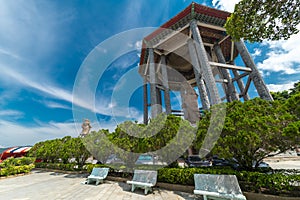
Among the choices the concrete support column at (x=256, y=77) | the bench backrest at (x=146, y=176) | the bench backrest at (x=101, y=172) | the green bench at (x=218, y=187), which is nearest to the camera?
the green bench at (x=218, y=187)

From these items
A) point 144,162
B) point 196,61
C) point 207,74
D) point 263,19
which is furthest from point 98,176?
point 196,61

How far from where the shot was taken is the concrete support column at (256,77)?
1308cm

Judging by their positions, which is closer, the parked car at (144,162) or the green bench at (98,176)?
the green bench at (98,176)

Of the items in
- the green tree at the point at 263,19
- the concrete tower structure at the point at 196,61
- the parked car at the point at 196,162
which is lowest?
the parked car at the point at 196,162

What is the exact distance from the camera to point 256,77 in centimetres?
1427

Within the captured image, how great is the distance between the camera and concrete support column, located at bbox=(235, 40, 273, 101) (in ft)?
42.9

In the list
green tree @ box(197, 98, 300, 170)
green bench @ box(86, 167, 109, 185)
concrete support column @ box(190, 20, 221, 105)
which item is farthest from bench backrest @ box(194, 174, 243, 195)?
concrete support column @ box(190, 20, 221, 105)

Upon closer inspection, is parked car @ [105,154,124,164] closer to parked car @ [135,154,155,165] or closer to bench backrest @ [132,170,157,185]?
parked car @ [135,154,155,165]

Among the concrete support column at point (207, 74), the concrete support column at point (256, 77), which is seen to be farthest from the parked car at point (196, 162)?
the concrete support column at point (256, 77)

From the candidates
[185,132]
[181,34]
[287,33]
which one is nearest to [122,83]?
[181,34]

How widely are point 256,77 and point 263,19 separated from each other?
34.1ft

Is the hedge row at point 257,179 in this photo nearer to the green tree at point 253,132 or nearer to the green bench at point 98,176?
the green tree at point 253,132

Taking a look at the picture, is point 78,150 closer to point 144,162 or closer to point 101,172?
point 101,172

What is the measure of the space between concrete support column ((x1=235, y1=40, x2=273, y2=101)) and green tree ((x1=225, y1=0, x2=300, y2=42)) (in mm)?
9013
